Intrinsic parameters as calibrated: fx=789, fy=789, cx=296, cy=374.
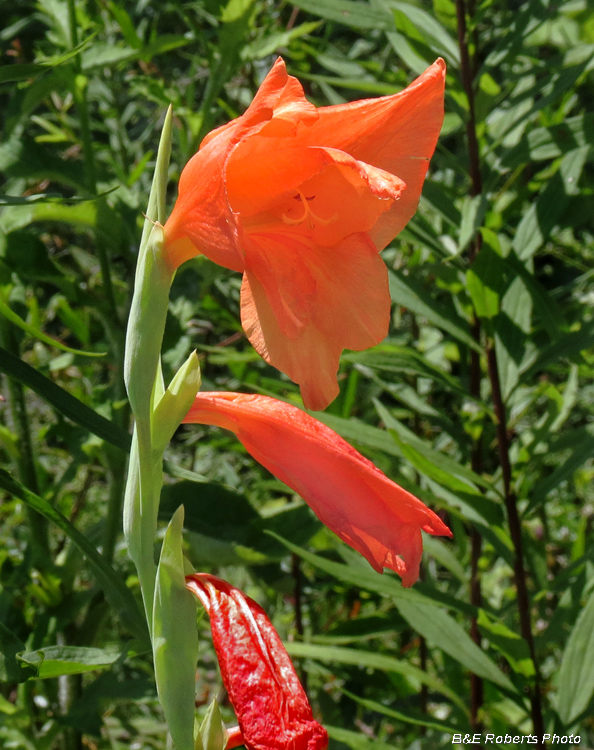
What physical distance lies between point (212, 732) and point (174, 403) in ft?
0.83

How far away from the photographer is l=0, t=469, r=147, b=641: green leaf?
644 mm

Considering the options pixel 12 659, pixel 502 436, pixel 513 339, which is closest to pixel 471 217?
pixel 513 339

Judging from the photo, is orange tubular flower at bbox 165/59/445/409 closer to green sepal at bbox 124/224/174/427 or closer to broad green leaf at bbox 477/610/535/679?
green sepal at bbox 124/224/174/427

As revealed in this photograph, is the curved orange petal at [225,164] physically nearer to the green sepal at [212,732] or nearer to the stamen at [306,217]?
the stamen at [306,217]

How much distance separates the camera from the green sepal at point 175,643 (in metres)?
0.57

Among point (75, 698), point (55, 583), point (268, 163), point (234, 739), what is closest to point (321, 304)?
point (268, 163)

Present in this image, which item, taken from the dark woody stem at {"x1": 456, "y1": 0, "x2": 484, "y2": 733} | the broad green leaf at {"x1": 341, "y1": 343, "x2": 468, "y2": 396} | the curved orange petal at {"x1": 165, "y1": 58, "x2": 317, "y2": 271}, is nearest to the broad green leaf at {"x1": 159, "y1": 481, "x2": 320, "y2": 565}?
the broad green leaf at {"x1": 341, "y1": 343, "x2": 468, "y2": 396}

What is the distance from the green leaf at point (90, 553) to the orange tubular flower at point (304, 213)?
0.23 m

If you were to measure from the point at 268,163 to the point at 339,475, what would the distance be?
0.78ft

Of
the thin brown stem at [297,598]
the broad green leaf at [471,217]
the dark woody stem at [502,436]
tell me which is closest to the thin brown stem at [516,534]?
the dark woody stem at [502,436]

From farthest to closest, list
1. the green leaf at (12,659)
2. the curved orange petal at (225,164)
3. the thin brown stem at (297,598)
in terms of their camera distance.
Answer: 1. the thin brown stem at (297,598)
2. the green leaf at (12,659)
3. the curved orange petal at (225,164)

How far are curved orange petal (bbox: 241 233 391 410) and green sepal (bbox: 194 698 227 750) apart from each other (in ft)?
0.82

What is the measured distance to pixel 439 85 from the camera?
56 centimetres

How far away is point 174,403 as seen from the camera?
59 centimetres
